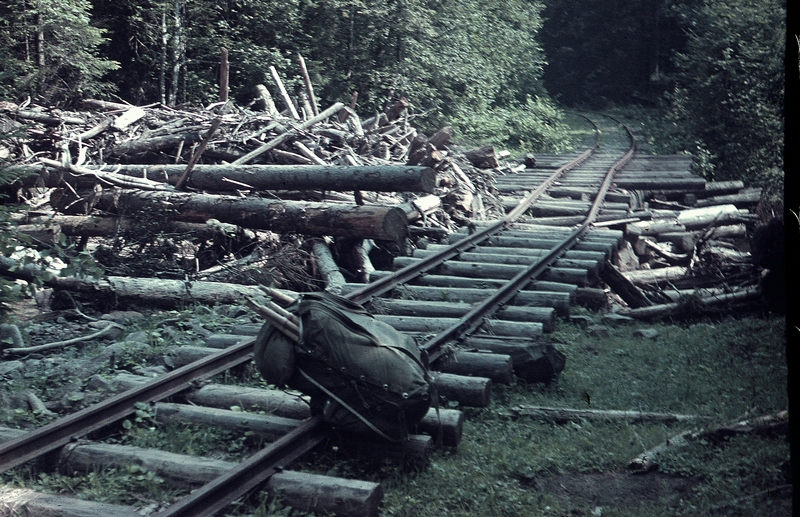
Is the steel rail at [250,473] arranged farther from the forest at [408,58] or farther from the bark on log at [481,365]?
the forest at [408,58]

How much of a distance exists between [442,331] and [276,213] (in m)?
4.03

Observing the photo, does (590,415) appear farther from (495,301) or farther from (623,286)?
(623,286)

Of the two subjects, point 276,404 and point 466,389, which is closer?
point 276,404

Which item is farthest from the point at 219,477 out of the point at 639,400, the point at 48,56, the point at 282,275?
the point at 48,56

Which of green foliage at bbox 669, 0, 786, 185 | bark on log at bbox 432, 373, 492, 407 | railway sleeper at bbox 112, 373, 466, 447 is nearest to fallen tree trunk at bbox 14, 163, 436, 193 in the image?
bark on log at bbox 432, 373, 492, 407

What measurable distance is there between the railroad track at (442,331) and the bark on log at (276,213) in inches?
22.7

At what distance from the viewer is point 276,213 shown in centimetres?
959

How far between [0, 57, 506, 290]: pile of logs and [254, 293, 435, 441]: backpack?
3531 millimetres

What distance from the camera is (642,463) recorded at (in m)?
4.50

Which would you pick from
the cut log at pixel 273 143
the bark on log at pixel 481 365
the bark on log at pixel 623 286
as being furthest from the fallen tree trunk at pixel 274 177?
the bark on log at pixel 481 365

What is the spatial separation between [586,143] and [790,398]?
998 inches

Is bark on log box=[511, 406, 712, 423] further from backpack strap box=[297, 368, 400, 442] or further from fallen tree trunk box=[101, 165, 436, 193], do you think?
fallen tree trunk box=[101, 165, 436, 193]

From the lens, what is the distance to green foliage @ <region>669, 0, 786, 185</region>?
47.0ft

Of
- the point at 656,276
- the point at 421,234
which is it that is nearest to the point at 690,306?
the point at 656,276
